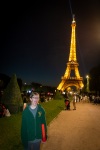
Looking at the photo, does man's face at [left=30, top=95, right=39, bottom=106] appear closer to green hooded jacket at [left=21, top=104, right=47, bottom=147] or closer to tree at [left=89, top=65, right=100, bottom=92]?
green hooded jacket at [left=21, top=104, right=47, bottom=147]

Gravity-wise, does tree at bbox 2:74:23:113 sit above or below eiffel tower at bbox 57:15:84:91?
below

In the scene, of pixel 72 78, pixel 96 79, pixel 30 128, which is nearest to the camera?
pixel 30 128

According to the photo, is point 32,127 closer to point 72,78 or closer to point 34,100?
point 34,100

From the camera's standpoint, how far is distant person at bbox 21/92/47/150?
5695mm

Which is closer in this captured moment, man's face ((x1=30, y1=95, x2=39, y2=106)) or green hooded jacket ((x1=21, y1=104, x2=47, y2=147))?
green hooded jacket ((x1=21, y1=104, x2=47, y2=147))

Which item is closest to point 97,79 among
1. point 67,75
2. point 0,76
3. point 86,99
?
point 86,99

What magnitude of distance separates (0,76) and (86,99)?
40059mm

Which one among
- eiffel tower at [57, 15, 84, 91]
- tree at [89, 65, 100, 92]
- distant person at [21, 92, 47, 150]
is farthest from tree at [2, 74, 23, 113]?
eiffel tower at [57, 15, 84, 91]

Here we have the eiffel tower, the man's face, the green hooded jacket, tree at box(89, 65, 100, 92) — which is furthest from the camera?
the eiffel tower

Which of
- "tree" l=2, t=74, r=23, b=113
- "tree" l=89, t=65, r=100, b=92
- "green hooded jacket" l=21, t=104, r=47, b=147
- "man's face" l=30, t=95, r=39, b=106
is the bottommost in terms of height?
"green hooded jacket" l=21, t=104, r=47, b=147

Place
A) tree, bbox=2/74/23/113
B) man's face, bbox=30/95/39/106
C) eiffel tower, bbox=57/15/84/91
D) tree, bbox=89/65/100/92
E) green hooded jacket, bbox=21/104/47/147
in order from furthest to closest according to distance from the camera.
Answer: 1. eiffel tower, bbox=57/15/84/91
2. tree, bbox=89/65/100/92
3. tree, bbox=2/74/23/113
4. man's face, bbox=30/95/39/106
5. green hooded jacket, bbox=21/104/47/147

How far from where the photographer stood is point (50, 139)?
11.2 metres

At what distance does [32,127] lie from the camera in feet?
18.7

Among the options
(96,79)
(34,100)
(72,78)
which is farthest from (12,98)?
(72,78)
